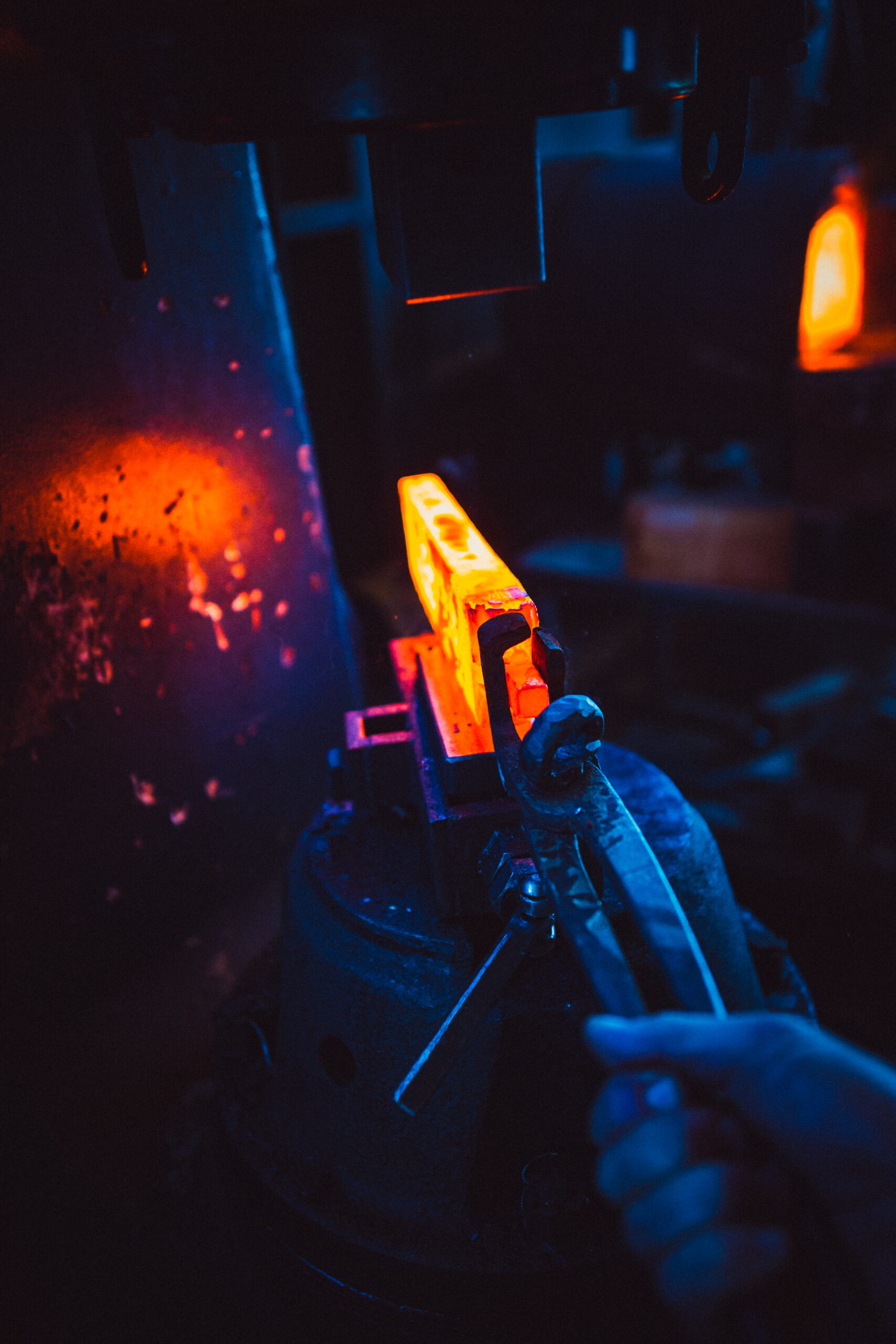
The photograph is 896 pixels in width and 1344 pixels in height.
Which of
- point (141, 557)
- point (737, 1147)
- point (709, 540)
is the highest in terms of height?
point (141, 557)

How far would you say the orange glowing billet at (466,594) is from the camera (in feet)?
→ 2.63

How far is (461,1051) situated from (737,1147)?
0.30m

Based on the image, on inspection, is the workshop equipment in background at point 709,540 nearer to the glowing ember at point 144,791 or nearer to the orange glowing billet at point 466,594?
the orange glowing billet at point 466,594

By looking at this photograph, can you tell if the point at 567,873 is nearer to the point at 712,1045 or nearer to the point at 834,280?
the point at 712,1045

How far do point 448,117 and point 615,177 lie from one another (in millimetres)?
2637

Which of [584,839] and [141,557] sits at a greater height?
[141,557]

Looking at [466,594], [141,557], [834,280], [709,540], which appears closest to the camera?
[466,594]

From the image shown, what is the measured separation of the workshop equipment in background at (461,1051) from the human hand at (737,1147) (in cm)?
19

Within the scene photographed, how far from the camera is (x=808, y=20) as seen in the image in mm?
637

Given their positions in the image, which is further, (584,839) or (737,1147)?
(584,839)

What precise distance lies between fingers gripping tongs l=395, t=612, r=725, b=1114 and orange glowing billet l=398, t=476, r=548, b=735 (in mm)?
27

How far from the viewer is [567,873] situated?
645mm

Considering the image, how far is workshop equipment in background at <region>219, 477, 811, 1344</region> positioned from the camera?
0.78 metres

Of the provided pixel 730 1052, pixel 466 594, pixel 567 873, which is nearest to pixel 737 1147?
pixel 730 1052
